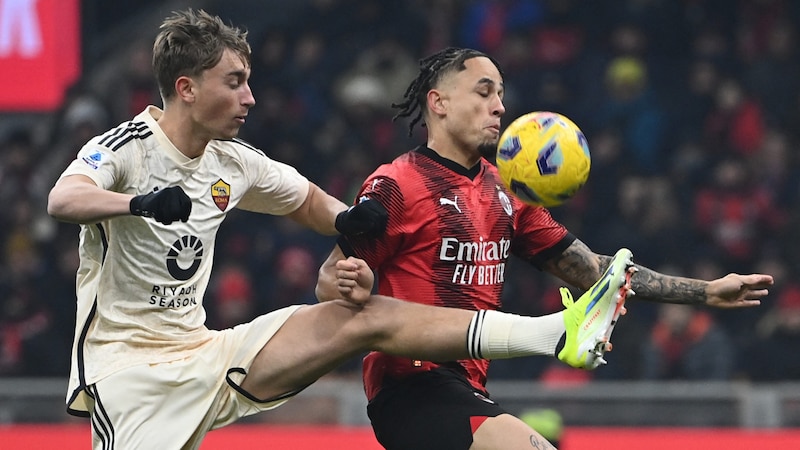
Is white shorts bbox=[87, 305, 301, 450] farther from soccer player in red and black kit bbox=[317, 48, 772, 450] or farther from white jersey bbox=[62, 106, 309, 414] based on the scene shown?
soccer player in red and black kit bbox=[317, 48, 772, 450]

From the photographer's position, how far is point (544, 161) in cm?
505

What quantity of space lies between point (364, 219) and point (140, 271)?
89 centimetres

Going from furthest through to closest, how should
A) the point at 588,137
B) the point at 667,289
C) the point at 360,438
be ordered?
the point at 588,137
the point at 360,438
the point at 667,289

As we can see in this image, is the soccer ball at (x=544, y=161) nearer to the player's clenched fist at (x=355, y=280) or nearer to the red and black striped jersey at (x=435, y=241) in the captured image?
the red and black striped jersey at (x=435, y=241)

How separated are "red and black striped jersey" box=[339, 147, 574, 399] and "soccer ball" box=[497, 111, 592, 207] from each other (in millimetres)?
251

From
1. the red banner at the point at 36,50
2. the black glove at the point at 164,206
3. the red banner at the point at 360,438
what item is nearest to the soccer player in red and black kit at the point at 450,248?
the black glove at the point at 164,206

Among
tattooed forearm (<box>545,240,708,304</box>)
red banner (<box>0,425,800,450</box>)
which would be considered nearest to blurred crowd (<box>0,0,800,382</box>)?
red banner (<box>0,425,800,450</box>)

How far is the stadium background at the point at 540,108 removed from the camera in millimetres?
10492

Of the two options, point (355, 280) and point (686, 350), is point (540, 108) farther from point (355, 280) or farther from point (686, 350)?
point (355, 280)

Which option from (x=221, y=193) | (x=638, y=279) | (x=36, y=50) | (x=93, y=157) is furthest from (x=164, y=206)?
(x=36, y=50)

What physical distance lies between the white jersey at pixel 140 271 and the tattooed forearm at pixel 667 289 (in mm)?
1747

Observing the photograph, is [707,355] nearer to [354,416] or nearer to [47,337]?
[354,416]

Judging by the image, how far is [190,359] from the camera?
17.4ft

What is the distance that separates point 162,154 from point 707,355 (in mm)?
6156
